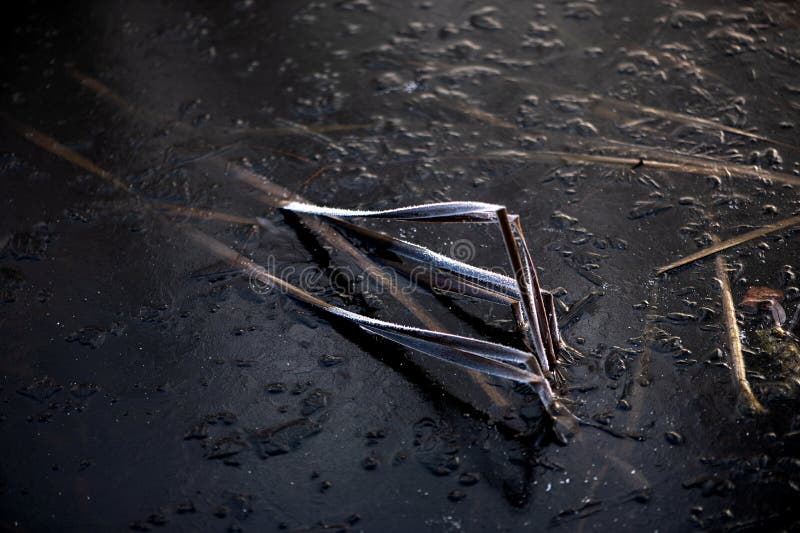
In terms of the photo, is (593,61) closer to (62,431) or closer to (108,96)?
(108,96)

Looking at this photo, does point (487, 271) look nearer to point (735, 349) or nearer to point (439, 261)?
point (439, 261)

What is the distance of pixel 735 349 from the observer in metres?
1.55

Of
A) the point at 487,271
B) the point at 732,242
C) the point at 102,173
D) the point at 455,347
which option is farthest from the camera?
the point at 102,173

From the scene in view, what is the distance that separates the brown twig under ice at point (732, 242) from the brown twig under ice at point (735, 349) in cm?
3

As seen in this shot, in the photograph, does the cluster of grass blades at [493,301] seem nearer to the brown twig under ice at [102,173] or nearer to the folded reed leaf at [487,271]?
the folded reed leaf at [487,271]

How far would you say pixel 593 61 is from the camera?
2240mm

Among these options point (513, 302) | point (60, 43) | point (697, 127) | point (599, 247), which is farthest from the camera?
point (60, 43)

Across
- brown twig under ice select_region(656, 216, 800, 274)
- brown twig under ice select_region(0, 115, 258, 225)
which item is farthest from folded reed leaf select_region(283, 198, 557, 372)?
brown twig under ice select_region(656, 216, 800, 274)

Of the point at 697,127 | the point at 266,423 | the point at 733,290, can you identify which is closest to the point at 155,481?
the point at 266,423

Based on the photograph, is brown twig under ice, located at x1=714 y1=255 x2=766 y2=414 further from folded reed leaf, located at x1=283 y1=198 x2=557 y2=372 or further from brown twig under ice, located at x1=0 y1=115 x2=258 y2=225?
brown twig under ice, located at x1=0 y1=115 x2=258 y2=225

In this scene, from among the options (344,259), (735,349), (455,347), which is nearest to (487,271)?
(455,347)

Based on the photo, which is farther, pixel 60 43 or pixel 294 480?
pixel 60 43

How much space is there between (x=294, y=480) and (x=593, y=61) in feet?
4.93

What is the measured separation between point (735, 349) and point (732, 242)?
319 mm
